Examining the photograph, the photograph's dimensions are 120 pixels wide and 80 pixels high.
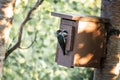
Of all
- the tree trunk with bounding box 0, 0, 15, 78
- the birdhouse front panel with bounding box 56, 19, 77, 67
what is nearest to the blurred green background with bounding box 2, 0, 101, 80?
the birdhouse front panel with bounding box 56, 19, 77, 67

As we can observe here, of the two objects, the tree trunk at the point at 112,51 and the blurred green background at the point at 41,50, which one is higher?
the tree trunk at the point at 112,51

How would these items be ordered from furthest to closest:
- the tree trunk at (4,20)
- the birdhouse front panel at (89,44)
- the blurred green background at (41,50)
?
the blurred green background at (41,50), the birdhouse front panel at (89,44), the tree trunk at (4,20)

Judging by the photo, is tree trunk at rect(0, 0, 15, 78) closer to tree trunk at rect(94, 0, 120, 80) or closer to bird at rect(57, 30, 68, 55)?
bird at rect(57, 30, 68, 55)

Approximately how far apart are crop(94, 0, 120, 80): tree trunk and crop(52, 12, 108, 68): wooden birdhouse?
0.05 meters

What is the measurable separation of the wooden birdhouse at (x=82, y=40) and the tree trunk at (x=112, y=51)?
52mm

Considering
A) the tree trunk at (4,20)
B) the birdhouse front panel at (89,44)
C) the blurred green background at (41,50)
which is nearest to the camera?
the tree trunk at (4,20)

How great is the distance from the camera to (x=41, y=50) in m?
7.08

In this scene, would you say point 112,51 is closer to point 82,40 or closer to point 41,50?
point 82,40

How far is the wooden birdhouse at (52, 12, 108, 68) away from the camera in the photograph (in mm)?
2996

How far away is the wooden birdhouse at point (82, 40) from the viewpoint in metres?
3.00

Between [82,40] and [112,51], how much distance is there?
218mm

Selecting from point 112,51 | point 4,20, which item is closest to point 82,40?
point 112,51

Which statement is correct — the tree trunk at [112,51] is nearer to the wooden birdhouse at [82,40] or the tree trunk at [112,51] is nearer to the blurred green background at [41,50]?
the wooden birdhouse at [82,40]

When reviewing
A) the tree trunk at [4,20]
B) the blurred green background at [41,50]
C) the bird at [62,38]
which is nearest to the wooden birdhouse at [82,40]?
the bird at [62,38]
